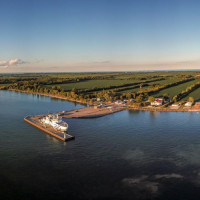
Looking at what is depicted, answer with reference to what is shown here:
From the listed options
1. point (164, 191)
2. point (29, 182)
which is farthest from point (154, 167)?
point (29, 182)

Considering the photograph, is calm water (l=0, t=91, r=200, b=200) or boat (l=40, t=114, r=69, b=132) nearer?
calm water (l=0, t=91, r=200, b=200)

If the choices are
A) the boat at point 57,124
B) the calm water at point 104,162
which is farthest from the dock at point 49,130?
the calm water at point 104,162

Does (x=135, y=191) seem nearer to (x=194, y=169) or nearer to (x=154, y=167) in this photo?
(x=154, y=167)

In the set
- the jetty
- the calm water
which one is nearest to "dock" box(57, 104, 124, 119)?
the jetty

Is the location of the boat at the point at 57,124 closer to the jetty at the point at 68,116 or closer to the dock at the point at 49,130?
the jetty at the point at 68,116

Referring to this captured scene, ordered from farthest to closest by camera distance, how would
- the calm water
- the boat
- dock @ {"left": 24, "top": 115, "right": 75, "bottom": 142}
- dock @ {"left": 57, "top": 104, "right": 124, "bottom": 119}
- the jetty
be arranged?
dock @ {"left": 57, "top": 104, "right": 124, "bottom": 119} < the boat < the jetty < dock @ {"left": 24, "top": 115, "right": 75, "bottom": 142} < the calm water

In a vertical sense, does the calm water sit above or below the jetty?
below

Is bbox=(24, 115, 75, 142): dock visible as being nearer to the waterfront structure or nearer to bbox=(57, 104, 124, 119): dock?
the waterfront structure

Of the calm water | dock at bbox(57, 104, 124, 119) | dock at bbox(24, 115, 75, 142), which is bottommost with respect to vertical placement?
the calm water
